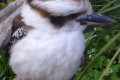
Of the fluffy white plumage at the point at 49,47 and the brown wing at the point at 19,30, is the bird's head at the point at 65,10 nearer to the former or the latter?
the fluffy white plumage at the point at 49,47

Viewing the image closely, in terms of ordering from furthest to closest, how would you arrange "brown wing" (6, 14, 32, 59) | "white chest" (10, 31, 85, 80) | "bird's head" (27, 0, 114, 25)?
"brown wing" (6, 14, 32, 59) < "white chest" (10, 31, 85, 80) < "bird's head" (27, 0, 114, 25)

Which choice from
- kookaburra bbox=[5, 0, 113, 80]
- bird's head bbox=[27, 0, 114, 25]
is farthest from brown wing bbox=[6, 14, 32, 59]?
bird's head bbox=[27, 0, 114, 25]

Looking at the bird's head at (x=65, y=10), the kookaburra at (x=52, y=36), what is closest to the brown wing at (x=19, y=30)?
the kookaburra at (x=52, y=36)

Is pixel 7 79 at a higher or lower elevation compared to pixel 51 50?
lower

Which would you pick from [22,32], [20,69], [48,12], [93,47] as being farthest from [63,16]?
[93,47]

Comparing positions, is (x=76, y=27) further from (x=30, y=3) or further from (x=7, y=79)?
(x=7, y=79)

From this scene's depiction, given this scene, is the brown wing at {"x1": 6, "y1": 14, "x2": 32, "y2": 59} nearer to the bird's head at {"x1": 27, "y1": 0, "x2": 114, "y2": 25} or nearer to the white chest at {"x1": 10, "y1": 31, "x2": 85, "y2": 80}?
the white chest at {"x1": 10, "y1": 31, "x2": 85, "y2": 80}

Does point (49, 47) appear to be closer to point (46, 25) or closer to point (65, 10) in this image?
point (46, 25)
